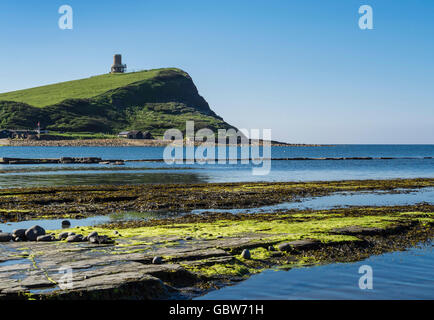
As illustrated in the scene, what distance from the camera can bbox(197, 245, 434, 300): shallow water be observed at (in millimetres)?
12117

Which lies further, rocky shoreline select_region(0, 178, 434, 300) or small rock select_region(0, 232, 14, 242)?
small rock select_region(0, 232, 14, 242)

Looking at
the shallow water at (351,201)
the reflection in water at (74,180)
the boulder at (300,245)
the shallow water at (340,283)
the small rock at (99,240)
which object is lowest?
the shallow water at (340,283)

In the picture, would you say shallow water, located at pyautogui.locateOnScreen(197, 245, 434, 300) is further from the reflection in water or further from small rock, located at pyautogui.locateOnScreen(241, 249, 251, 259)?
the reflection in water

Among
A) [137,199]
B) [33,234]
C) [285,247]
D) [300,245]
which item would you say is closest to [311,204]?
[137,199]

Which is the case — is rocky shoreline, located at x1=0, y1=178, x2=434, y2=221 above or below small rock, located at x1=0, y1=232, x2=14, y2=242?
below

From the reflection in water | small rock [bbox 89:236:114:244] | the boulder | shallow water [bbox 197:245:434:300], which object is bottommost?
shallow water [bbox 197:245:434:300]

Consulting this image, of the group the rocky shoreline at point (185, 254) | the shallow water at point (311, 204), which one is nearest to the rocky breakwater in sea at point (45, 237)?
the rocky shoreline at point (185, 254)

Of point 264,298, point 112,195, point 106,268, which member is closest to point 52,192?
point 112,195

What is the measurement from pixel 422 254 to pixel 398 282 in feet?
12.8

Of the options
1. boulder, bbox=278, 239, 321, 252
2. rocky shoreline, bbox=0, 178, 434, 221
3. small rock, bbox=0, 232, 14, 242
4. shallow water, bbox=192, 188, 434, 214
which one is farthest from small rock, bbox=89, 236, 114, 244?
shallow water, bbox=192, 188, 434, 214

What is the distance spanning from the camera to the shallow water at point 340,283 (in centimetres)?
1212

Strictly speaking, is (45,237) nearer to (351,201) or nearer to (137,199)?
(137,199)

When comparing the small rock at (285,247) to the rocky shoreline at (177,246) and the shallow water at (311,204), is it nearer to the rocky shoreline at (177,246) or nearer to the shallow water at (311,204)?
the rocky shoreline at (177,246)
